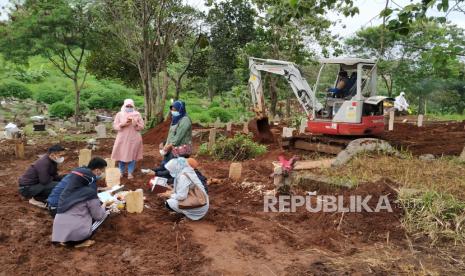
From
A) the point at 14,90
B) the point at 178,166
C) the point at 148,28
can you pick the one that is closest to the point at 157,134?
the point at 148,28

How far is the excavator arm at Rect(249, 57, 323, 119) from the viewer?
37.9 ft

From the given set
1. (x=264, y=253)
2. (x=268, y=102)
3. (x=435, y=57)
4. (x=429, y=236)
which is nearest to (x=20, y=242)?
(x=264, y=253)

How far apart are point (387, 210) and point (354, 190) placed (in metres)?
0.61

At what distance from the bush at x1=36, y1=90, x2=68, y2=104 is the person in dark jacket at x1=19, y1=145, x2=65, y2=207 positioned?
18145mm

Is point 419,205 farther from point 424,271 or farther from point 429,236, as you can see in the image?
→ point 424,271

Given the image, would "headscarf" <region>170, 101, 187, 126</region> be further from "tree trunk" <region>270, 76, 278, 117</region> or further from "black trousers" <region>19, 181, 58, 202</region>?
"tree trunk" <region>270, 76, 278, 117</region>

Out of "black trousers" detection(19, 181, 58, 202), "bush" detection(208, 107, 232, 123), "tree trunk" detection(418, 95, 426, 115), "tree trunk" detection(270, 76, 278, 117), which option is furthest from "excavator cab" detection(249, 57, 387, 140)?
"tree trunk" detection(418, 95, 426, 115)

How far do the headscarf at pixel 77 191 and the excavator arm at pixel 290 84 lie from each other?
7015 millimetres

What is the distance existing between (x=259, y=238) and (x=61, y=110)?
16.8m

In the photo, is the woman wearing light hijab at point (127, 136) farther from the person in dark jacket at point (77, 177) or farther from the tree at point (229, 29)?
the tree at point (229, 29)

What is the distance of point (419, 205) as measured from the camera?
5.66m

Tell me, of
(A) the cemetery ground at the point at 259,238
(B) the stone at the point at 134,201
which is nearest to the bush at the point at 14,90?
(A) the cemetery ground at the point at 259,238

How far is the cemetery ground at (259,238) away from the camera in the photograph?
179 inches

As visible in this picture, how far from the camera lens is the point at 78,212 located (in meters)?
5.09
